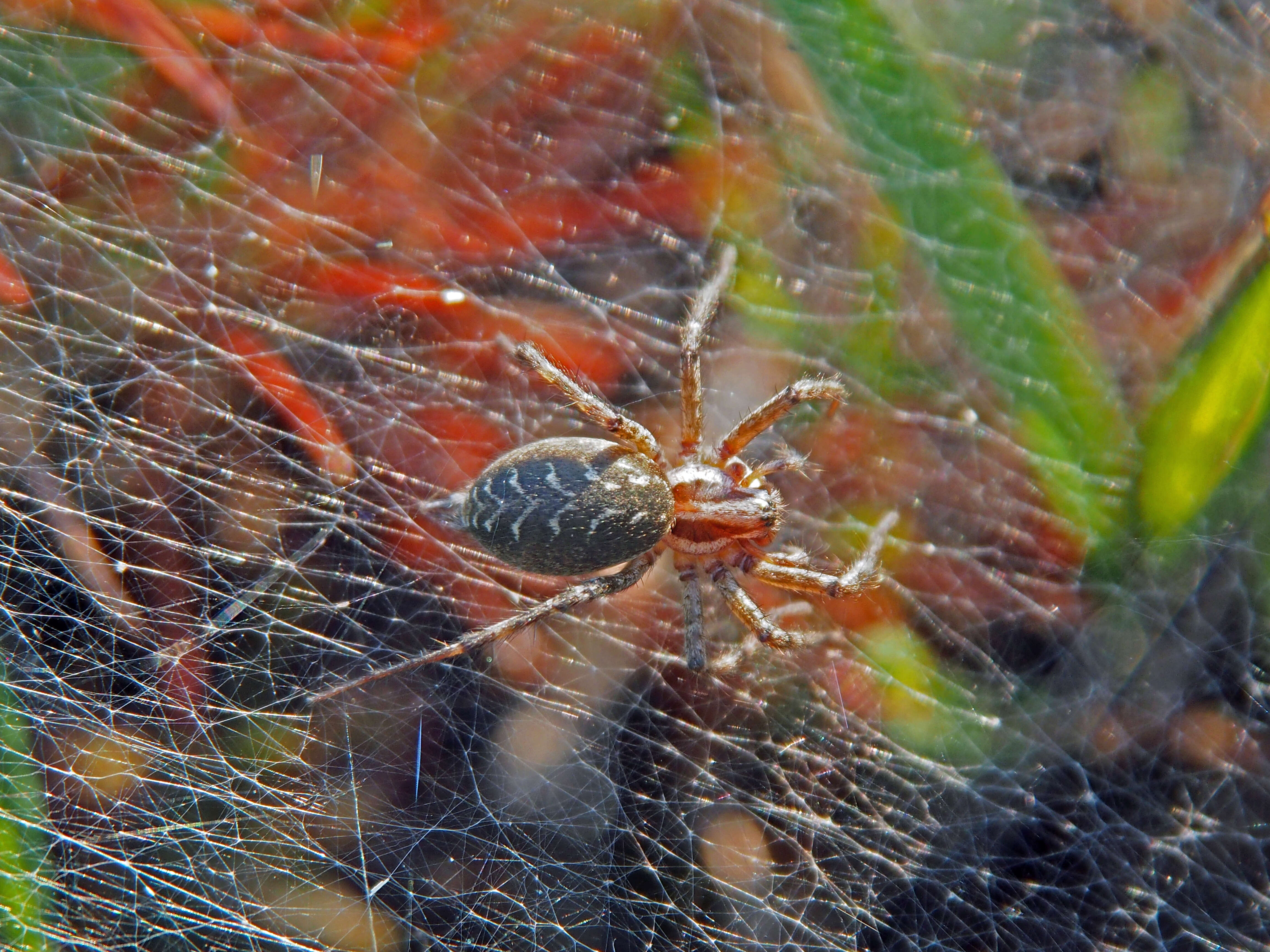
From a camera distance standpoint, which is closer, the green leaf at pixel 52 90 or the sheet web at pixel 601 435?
the sheet web at pixel 601 435

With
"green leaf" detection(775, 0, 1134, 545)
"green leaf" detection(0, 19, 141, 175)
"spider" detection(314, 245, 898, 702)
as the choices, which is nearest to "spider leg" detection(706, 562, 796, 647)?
"spider" detection(314, 245, 898, 702)

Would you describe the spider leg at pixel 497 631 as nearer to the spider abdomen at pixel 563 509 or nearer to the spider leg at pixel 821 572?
the spider abdomen at pixel 563 509

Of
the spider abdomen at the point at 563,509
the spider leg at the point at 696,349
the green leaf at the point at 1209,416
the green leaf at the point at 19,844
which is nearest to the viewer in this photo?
the green leaf at the point at 19,844

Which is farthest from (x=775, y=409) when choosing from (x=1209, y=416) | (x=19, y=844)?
(x=19, y=844)

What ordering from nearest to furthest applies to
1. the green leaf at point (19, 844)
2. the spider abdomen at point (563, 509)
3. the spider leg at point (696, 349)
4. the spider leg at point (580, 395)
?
the green leaf at point (19, 844) < the spider abdomen at point (563, 509) < the spider leg at point (580, 395) < the spider leg at point (696, 349)

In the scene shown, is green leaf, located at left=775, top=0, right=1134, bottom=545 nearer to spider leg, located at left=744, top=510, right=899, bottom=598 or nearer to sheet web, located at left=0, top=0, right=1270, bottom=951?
sheet web, located at left=0, top=0, right=1270, bottom=951

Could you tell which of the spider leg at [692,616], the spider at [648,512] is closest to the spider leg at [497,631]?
the spider at [648,512]
